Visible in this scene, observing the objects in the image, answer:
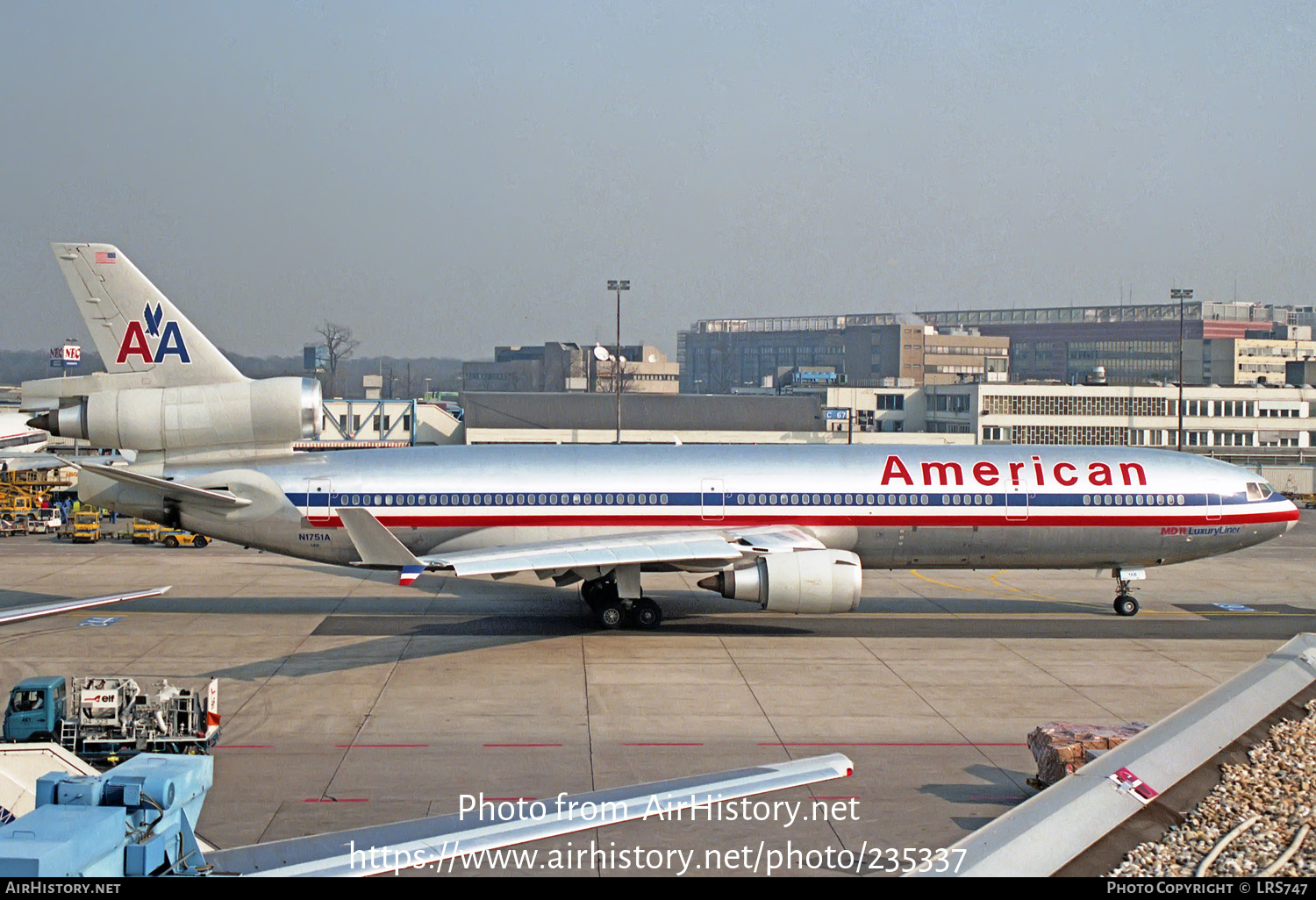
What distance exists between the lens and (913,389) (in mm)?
91250

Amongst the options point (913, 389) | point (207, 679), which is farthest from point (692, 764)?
point (913, 389)

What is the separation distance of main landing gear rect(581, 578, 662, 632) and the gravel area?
18884 mm

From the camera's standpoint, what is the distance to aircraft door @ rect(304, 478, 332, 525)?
29.4m

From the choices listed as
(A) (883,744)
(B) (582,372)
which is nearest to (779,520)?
(A) (883,744)

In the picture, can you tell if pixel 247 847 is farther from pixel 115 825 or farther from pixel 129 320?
pixel 129 320

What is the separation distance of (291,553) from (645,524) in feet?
30.5

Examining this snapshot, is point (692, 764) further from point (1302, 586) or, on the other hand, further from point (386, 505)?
point (1302, 586)

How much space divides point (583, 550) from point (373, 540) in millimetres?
5351

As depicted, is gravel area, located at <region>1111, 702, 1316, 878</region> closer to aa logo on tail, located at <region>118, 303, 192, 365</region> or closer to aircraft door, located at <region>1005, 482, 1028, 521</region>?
aircraft door, located at <region>1005, 482, 1028, 521</region>

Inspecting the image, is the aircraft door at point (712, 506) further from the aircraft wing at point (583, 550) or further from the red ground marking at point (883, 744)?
the red ground marking at point (883, 744)

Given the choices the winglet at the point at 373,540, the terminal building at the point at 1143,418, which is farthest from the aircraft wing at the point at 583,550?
the terminal building at the point at 1143,418

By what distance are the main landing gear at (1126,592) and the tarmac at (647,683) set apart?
681 mm

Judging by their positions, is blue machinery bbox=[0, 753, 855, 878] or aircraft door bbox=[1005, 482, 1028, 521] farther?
aircraft door bbox=[1005, 482, 1028, 521]

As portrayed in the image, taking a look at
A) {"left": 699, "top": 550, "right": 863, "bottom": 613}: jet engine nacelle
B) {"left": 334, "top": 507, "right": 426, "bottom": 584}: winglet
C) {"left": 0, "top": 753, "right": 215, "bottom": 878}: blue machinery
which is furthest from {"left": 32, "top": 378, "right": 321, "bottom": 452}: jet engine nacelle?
{"left": 0, "top": 753, "right": 215, "bottom": 878}: blue machinery
